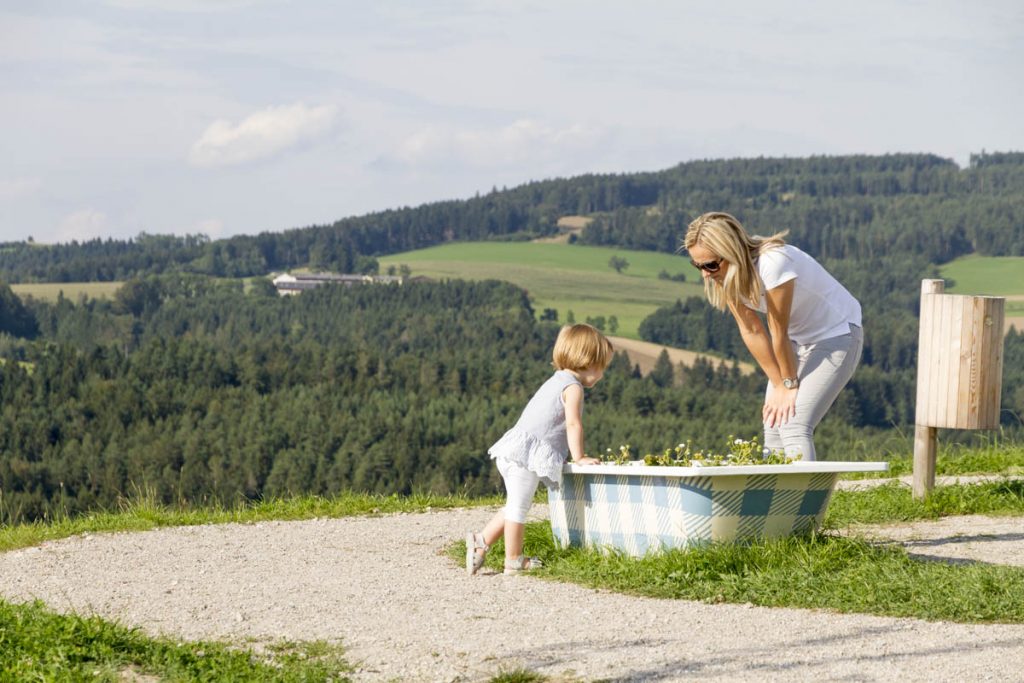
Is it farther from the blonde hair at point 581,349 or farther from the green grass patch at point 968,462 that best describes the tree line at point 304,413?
the blonde hair at point 581,349

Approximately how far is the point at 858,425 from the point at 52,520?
100239 mm

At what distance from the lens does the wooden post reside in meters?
8.95

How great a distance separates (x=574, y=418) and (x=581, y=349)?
0.39 meters

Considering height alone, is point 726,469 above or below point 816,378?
below

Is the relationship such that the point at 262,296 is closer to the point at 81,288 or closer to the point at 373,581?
the point at 81,288

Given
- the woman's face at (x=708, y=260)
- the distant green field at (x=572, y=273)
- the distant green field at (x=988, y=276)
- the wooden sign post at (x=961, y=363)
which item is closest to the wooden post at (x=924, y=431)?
the wooden sign post at (x=961, y=363)

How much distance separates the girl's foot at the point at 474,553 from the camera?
7.05 meters

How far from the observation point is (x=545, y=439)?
7.16 metres

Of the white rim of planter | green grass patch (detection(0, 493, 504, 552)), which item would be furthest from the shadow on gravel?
green grass patch (detection(0, 493, 504, 552))

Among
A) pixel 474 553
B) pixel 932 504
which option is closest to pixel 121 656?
pixel 474 553

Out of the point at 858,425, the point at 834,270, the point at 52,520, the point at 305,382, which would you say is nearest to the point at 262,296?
the point at 305,382

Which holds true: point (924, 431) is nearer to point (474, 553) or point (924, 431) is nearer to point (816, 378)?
point (816, 378)

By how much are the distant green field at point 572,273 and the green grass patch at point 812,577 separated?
131 metres

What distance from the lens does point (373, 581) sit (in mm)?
6938
